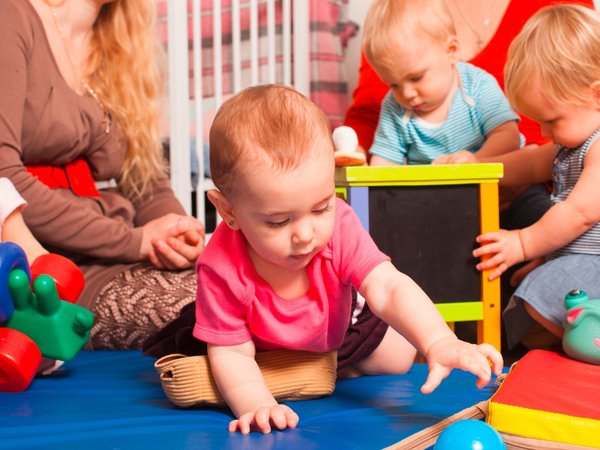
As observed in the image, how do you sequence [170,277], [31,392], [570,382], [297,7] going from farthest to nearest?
[297,7]
[170,277]
[31,392]
[570,382]

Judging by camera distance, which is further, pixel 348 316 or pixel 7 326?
pixel 7 326

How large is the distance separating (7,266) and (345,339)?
0.52m

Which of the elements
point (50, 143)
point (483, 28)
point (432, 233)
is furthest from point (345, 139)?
point (483, 28)

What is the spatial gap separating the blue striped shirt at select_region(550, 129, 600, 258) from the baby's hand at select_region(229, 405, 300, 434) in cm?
76

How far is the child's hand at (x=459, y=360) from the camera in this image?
0.92 meters

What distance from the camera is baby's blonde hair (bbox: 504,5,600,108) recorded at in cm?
150

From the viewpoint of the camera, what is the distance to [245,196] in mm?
1015

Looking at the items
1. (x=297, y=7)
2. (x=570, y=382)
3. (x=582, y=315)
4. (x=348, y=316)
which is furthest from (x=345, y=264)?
(x=297, y=7)

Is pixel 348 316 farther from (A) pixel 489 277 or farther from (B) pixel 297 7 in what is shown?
(B) pixel 297 7

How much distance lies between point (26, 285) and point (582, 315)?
2.85 ft

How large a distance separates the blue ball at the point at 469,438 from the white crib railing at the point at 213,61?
Answer: 5.20 ft

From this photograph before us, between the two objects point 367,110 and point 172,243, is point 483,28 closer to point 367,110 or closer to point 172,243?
point 367,110

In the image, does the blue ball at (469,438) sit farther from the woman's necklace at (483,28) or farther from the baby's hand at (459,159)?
the woman's necklace at (483,28)

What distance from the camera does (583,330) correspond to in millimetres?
1279
